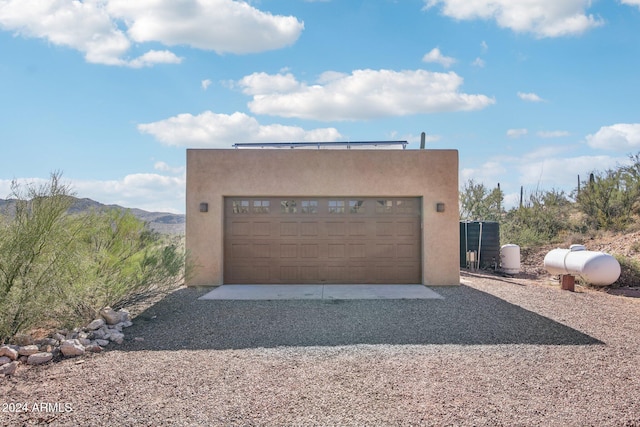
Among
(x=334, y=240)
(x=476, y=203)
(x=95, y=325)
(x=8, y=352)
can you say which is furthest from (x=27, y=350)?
(x=476, y=203)

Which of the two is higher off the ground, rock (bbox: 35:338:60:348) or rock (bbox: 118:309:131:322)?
rock (bbox: 118:309:131:322)

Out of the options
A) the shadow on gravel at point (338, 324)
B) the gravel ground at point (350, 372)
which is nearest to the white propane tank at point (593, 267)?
the gravel ground at point (350, 372)

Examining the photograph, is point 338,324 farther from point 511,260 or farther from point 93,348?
point 511,260

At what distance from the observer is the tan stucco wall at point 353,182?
36.6ft

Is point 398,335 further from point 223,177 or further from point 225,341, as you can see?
point 223,177

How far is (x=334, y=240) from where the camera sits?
1131 centimetres

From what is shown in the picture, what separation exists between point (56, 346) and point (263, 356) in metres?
2.78

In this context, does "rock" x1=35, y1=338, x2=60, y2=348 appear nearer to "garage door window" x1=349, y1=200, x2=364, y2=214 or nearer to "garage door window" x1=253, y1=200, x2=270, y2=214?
"garage door window" x1=253, y1=200, x2=270, y2=214

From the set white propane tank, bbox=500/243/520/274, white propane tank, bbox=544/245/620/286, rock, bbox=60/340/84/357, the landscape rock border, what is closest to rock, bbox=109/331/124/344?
the landscape rock border

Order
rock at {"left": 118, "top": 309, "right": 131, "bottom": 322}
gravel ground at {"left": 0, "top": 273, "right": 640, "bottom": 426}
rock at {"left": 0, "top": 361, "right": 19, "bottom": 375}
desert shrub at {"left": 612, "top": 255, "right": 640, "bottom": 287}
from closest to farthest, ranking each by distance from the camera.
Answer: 1. gravel ground at {"left": 0, "top": 273, "right": 640, "bottom": 426}
2. rock at {"left": 0, "top": 361, "right": 19, "bottom": 375}
3. rock at {"left": 118, "top": 309, "right": 131, "bottom": 322}
4. desert shrub at {"left": 612, "top": 255, "right": 640, "bottom": 287}

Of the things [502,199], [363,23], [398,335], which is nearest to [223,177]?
[363,23]

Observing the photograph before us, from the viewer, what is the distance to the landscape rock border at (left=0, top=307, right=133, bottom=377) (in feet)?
17.8

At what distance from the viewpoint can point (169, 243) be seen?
9.84 meters

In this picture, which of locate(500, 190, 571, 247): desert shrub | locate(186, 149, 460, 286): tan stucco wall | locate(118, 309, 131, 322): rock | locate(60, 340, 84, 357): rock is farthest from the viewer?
locate(500, 190, 571, 247): desert shrub
